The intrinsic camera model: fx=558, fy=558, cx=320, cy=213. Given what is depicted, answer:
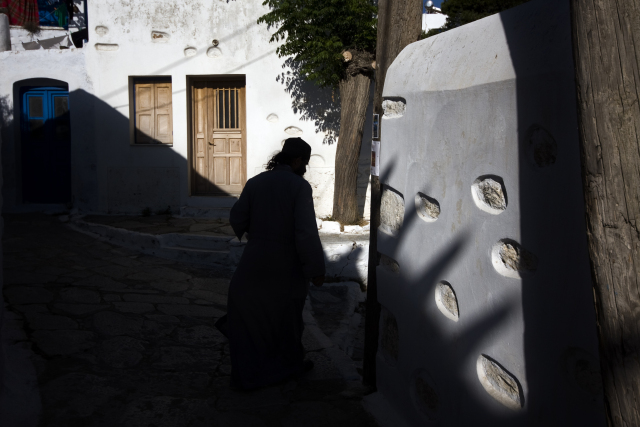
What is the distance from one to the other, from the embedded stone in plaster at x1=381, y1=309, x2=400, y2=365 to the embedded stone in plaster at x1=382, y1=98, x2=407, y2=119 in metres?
1.07

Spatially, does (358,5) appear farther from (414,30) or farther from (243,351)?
(243,351)

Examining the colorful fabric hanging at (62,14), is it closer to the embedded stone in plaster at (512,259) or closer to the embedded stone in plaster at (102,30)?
the embedded stone in plaster at (102,30)

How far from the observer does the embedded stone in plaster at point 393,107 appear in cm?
284

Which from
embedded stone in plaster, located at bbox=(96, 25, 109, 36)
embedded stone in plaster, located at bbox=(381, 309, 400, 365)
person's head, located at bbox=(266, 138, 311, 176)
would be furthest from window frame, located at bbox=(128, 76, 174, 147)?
embedded stone in plaster, located at bbox=(381, 309, 400, 365)

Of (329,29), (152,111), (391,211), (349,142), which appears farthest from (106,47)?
(391,211)

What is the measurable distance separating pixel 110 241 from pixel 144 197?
1.65 m

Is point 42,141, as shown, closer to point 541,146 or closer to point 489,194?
point 489,194

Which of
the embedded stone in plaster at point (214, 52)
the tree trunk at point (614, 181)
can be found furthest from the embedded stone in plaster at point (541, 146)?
the embedded stone in plaster at point (214, 52)

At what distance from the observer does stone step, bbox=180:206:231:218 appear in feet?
31.5

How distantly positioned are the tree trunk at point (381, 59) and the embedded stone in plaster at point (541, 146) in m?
1.43

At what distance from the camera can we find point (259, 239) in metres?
3.57

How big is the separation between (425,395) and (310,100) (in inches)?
291

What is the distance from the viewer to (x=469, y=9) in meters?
13.0

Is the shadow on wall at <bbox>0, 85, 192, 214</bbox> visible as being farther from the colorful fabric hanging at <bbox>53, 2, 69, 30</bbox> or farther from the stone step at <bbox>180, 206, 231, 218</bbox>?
the colorful fabric hanging at <bbox>53, 2, 69, 30</bbox>
